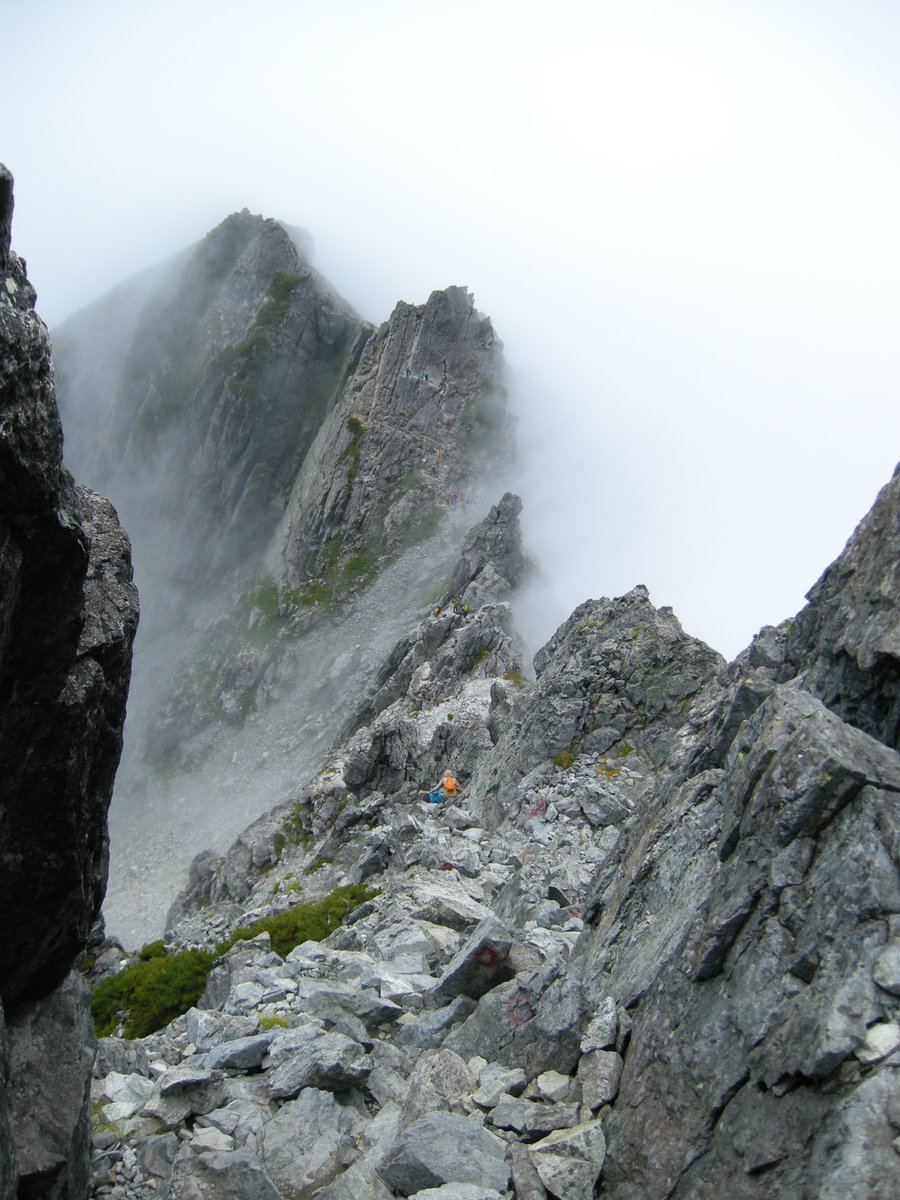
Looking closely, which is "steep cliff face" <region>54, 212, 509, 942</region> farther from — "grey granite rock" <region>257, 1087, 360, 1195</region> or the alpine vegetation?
"grey granite rock" <region>257, 1087, 360, 1195</region>

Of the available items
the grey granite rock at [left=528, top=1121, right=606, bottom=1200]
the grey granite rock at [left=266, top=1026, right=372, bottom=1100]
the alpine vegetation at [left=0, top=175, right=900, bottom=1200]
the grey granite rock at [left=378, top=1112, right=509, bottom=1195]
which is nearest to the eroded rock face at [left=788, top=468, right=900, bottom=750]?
the alpine vegetation at [left=0, top=175, right=900, bottom=1200]

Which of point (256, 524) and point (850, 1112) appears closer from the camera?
point (850, 1112)

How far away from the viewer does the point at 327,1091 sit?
12203 millimetres

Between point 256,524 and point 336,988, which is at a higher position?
point 256,524

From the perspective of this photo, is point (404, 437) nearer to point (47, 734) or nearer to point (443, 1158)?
point (47, 734)

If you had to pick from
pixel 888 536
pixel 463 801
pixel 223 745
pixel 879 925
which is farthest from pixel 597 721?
pixel 223 745

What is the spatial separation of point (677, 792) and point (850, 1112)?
9756 mm

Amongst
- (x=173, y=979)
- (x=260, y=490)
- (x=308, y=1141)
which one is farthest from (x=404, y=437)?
(x=308, y=1141)

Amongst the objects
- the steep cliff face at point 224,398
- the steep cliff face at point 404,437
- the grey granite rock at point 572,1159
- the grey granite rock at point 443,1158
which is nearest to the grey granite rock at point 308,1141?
the grey granite rock at point 443,1158

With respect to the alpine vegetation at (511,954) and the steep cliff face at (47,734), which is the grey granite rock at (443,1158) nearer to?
the alpine vegetation at (511,954)

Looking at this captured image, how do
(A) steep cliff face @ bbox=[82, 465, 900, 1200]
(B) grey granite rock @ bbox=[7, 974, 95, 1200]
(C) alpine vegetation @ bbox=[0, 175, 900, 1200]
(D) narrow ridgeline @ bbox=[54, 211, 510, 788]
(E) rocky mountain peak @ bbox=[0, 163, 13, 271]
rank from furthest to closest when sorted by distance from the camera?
(D) narrow ridgeline @ bbox=[54, 211, 510, 788], (B) grey granite rock @ bbox=[7, 974, 95, 1200], (C) alpine vegetation @ bbox=[0, 175, 900, 1200], (A) steep cliff face @ bbox=[82, 465, 900, 1200], (E) rocky mountain peak @ bbox=[0, 163, 13, 271]

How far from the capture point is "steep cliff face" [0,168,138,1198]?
7.28 m

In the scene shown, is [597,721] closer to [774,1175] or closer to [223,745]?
[774,1175]

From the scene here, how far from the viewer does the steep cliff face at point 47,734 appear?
7281 millimetres
